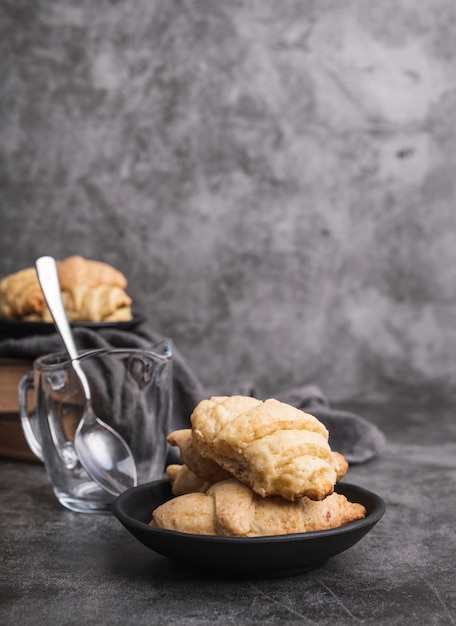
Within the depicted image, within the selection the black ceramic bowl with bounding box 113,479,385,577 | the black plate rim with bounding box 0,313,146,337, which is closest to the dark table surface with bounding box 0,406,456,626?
the black ceramic bowl with bounding box 113,479,385,577

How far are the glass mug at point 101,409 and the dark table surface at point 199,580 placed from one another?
0.16 feet

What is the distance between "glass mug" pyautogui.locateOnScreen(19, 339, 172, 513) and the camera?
128 centimetres

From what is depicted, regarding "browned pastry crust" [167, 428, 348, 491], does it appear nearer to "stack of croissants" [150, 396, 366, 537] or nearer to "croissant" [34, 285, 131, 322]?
"stack of croissants" [150, 396, 366, 537]

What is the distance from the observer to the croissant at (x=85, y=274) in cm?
169

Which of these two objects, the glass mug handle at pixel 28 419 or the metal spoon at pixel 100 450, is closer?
the metal spoon at pixel 100 450

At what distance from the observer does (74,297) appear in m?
1.66

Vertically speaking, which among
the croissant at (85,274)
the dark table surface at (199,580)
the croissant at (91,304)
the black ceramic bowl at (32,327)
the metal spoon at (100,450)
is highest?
the croissant at (85,274)

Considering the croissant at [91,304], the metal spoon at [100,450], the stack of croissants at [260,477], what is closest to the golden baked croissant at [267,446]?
the stack of croissants at [260,477]

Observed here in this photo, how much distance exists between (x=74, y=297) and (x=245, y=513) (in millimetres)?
852

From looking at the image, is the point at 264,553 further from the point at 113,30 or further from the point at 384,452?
the point at 113,30

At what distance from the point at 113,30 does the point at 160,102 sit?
21cm

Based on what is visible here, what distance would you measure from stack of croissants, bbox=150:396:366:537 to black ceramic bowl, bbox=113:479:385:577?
3 centimetres

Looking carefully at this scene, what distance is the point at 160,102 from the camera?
7.22ft

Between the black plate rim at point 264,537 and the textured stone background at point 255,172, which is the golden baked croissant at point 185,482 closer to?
the black plate rim at point 264,537
